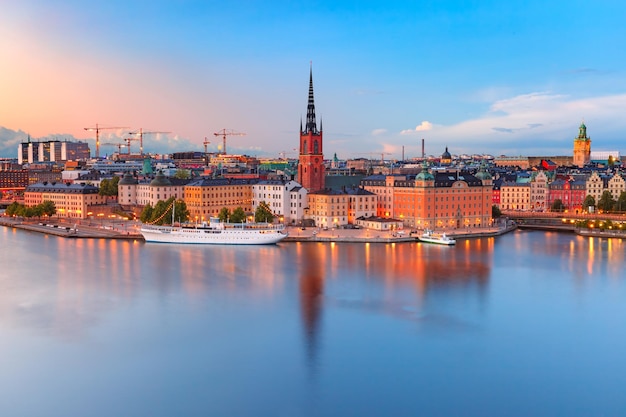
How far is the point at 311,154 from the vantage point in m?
28.4

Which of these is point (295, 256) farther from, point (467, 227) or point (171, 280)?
point (467, 227)

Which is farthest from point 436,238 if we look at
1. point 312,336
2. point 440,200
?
point 312,336

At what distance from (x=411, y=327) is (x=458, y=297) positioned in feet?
8.07

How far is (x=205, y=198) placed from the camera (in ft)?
91.1

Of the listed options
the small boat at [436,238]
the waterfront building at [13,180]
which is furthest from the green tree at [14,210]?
the small boat at [436,238]

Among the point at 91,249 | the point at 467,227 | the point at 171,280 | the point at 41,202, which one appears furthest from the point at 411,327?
the point at 41,202

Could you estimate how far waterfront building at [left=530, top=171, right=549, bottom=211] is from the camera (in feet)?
105

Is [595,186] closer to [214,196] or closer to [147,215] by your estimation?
[214,196]

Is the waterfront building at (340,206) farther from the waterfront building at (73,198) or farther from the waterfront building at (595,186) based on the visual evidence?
the waterfront building at (595,186)

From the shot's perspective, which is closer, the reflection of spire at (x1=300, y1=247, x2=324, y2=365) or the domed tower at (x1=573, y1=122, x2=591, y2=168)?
the reflection of spire at (x1=300, y1=247, x2=324, y2=365)

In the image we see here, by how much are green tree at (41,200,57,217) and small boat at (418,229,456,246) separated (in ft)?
47.5

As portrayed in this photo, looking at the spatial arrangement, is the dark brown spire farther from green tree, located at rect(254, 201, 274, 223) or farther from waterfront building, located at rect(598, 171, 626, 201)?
waterfront building, located at rect(598, 171, 626, 201)

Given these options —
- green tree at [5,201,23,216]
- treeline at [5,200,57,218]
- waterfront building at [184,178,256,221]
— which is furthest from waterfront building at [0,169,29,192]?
waterfront building at [184,178,256,221]

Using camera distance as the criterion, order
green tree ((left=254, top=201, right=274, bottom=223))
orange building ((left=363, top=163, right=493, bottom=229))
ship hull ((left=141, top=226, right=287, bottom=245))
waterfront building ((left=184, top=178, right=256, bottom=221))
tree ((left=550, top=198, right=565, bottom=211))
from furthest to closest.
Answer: tree ((left=550, top=198, right=565, bottom=211)) < waterfront building ((left=184, top=178, right=256, bottom=221)) < orange building ((left=363, top=163, right=493, bottom=229)) < green tree ((left=254, top=201, right=274, bottom=223)) < ship hull ((left=141, top=226, right=287, bottom=245))
